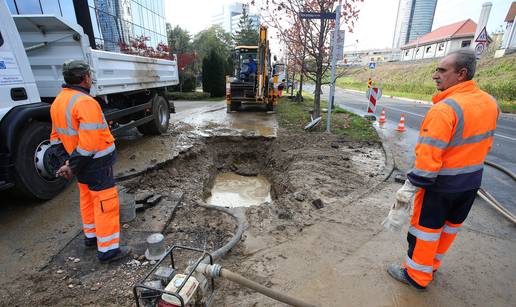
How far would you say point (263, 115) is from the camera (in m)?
11.9

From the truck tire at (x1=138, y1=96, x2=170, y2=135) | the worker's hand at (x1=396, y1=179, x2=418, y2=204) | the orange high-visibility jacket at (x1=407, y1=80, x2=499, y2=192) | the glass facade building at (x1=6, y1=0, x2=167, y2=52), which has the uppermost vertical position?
the glass facade building at (x1=6, y1=0, x2=167, y2=52)

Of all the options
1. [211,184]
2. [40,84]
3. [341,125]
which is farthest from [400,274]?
[341,125]

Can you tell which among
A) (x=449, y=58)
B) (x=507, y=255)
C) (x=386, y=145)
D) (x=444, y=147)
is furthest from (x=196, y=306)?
(x=386, y=145)

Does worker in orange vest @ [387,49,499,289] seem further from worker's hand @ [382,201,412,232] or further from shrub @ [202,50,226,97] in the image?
shrub @ [202,50,226,97]

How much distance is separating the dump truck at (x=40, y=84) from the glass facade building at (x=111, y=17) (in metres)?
5.89

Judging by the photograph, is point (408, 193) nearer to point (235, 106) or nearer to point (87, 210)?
point (87, 210)

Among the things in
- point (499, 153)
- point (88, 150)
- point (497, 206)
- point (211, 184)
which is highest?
point (88, 150)

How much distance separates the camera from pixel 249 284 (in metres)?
1.78

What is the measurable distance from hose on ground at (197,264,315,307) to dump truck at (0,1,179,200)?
2836mm

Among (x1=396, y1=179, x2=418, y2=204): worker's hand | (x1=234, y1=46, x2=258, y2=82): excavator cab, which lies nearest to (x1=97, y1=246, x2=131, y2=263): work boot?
(x1=396, y1=179, x2=418, y2=204): worker's hand

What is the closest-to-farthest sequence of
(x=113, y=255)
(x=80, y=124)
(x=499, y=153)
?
(x=80, y=124), (x=113, y=255), (x=499, y=153)

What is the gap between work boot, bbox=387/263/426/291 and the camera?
2408 mm

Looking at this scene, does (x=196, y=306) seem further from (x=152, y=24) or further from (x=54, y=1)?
(x=152, y=24)

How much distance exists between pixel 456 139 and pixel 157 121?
6954 mm
